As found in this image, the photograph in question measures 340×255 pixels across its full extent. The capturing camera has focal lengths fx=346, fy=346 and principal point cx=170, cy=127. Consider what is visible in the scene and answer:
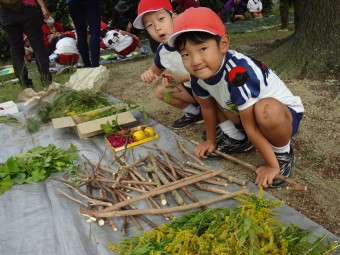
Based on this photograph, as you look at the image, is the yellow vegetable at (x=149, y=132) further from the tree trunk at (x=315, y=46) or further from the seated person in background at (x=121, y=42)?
the seated person in background at (x=121, y=42)

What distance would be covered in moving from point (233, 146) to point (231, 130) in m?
0.12

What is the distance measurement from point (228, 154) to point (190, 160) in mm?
303

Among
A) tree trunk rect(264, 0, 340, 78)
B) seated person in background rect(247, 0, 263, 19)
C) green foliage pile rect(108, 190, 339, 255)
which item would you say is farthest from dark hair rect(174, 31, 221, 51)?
seated person in background rect(247, 0, 263, 19)

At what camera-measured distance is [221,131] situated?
2891mm

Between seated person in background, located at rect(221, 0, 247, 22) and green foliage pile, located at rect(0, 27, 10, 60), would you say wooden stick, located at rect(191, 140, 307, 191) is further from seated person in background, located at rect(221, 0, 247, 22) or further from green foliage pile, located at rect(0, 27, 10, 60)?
seated person in background, located at rect(221, 0, 247, 22)

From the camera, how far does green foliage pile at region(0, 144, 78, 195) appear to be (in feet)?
→ 8.08

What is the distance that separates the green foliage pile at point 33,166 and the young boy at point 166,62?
0.96m

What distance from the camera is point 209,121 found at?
8.65 feet

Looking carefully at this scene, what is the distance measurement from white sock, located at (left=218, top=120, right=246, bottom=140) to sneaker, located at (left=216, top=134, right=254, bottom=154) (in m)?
0.03

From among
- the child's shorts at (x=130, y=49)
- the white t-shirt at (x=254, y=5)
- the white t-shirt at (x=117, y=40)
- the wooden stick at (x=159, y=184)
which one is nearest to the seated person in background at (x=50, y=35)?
the white t-shirt at (x=117, y=40)

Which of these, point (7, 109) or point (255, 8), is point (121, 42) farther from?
point (255, 8)

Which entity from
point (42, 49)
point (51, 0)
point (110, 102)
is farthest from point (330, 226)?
point (51, 0)

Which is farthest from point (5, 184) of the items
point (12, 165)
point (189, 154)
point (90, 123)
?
point (189, 154)

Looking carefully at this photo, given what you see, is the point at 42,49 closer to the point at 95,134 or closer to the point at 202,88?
the point at 95,134
